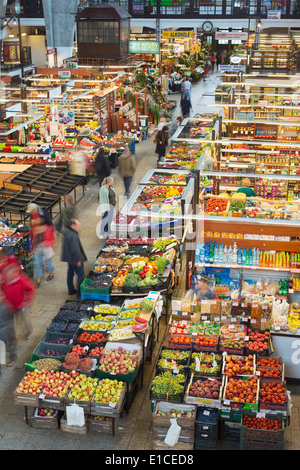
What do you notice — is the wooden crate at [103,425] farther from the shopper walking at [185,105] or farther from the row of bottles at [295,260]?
the shopper walking at [185,105]

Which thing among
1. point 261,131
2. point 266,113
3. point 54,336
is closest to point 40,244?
point 54,336

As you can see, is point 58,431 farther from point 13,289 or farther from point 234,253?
point 234,253

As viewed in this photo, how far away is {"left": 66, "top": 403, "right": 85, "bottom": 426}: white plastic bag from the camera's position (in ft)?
23.8

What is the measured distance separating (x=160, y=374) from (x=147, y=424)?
26.0 inches

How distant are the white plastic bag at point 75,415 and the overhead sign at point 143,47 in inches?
891

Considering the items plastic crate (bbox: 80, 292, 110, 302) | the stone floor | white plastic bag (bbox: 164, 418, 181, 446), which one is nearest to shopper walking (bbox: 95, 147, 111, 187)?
the stone floor

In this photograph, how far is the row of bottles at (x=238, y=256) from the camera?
10.3 metres

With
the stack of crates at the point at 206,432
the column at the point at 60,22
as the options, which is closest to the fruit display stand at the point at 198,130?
the stack of crates at the point at 206,432

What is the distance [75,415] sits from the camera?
730 centimetres

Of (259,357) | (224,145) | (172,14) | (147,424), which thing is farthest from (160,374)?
(172,14)

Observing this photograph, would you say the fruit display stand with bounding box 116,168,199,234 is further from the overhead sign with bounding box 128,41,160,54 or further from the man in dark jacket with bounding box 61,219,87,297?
the overhead sign with bounding box 128,41,160,54

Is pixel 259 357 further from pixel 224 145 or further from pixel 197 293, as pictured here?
pixel 224 145

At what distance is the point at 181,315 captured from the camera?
30.4 feet

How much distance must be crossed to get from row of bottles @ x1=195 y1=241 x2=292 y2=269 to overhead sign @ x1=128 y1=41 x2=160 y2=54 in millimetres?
18881
